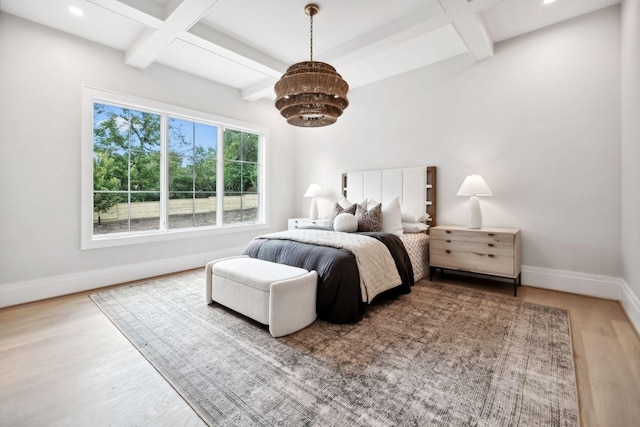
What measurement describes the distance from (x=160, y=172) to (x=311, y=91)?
292 centimetres

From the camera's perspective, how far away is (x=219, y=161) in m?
4.75

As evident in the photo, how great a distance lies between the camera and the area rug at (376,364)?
4.68 ft

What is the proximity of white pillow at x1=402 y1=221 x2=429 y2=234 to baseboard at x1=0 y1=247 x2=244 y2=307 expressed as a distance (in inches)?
121

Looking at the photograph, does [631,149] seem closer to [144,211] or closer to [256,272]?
[256,272]

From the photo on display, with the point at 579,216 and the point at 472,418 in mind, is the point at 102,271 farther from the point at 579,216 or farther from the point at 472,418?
the point at 579,216

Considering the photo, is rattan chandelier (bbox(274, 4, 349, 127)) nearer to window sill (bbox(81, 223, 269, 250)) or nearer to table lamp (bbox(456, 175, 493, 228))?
table lamp (bbox(456, 175, 493, 228))

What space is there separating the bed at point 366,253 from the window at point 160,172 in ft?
5.74

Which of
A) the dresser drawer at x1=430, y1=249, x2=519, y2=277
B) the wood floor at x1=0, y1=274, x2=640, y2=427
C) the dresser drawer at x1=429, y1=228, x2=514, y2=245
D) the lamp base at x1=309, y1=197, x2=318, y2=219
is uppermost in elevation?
the lamp base at x1=309, y1=197, x2=318, y2=219

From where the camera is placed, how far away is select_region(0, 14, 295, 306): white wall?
287 centimetres

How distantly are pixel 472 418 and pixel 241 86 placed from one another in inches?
199

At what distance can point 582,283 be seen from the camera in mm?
3100

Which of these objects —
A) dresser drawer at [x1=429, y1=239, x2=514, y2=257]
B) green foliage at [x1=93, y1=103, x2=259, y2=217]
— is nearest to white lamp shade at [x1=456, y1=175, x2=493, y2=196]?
dresser drawer at [x1=429, y1=239, x2=514, y2=257]

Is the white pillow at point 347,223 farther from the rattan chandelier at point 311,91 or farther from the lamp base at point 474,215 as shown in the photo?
the lamp base at point 474,215

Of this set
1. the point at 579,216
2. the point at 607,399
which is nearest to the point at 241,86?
the point at 579,216
